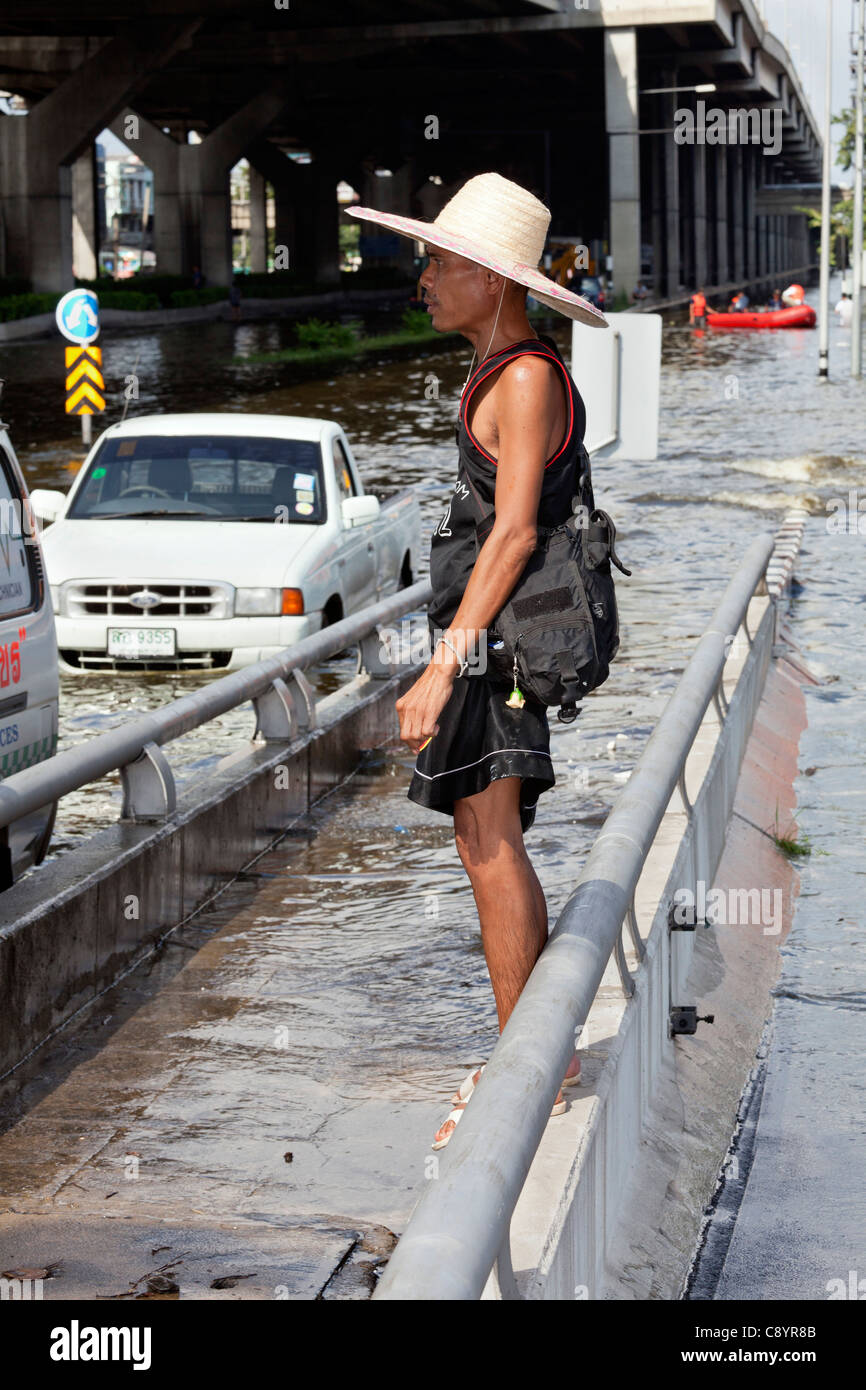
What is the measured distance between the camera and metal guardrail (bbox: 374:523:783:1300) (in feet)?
7.44

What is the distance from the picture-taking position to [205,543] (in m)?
11.6

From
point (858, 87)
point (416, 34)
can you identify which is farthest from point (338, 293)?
point (858, 87)

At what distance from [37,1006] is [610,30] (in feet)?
220

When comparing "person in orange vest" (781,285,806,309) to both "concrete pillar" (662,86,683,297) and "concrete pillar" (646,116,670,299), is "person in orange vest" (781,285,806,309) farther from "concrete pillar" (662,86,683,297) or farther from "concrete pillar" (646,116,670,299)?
"concrete pillar" (662,86,683,297)

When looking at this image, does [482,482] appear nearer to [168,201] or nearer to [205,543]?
[205,543]

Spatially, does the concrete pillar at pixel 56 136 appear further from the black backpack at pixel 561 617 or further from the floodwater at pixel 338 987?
the black backpack at pixel 561 617

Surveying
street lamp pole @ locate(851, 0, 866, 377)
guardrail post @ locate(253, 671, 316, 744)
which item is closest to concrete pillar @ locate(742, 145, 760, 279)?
street lamp pole @ locate(851, 0, 866, 377)

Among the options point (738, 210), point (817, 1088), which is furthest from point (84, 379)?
point (738, 210)

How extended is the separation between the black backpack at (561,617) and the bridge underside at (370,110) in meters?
38.6

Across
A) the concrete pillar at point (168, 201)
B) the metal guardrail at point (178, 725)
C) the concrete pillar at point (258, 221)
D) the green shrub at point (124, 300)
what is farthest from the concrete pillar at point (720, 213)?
the metal guardrail at point (178, 725)

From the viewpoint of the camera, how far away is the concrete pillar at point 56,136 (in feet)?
184

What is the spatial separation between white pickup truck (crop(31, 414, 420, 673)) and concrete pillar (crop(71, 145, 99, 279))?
244 feet

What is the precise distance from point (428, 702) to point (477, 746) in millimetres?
202

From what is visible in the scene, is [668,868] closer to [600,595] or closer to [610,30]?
[600,595]
